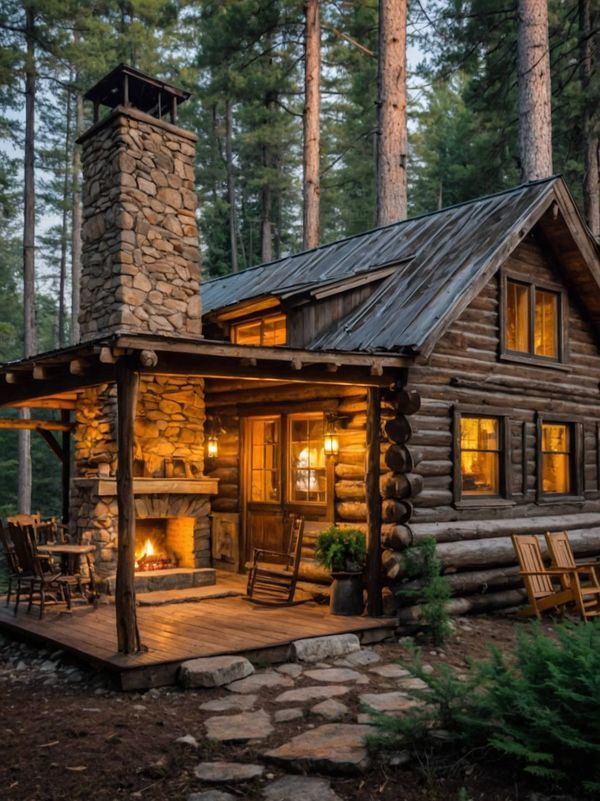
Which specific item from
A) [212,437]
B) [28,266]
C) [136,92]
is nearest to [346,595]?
[212,437]

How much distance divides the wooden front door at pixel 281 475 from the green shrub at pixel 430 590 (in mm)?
1834

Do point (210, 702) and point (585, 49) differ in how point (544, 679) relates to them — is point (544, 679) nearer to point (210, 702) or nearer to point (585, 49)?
point (210, 702)

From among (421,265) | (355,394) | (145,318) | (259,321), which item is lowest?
(355,394)

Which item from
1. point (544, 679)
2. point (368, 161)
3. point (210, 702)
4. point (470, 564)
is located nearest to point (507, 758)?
point (544, 679)

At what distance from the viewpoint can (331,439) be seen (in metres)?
10.6

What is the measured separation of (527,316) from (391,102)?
22.8ft

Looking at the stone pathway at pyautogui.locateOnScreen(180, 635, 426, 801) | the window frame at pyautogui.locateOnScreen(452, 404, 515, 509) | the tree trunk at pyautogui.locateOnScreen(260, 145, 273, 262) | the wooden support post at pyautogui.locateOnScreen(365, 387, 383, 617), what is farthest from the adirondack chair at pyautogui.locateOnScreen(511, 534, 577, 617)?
the tree trunk at pyautogui.locateOnScreen(260, 145, 273, 262)

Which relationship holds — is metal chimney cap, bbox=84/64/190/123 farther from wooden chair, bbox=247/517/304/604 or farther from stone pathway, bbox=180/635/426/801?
stone pathway, bbox=180/635/426/801

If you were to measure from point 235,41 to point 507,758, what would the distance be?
766 inches

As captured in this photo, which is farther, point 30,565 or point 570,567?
point 570,567

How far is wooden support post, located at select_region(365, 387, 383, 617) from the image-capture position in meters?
9.39

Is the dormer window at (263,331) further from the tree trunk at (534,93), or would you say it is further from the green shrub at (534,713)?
the green shrub at (534,713)

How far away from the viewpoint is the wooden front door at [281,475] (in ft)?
36.7

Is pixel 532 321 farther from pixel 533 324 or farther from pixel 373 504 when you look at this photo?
pixel 373 504
